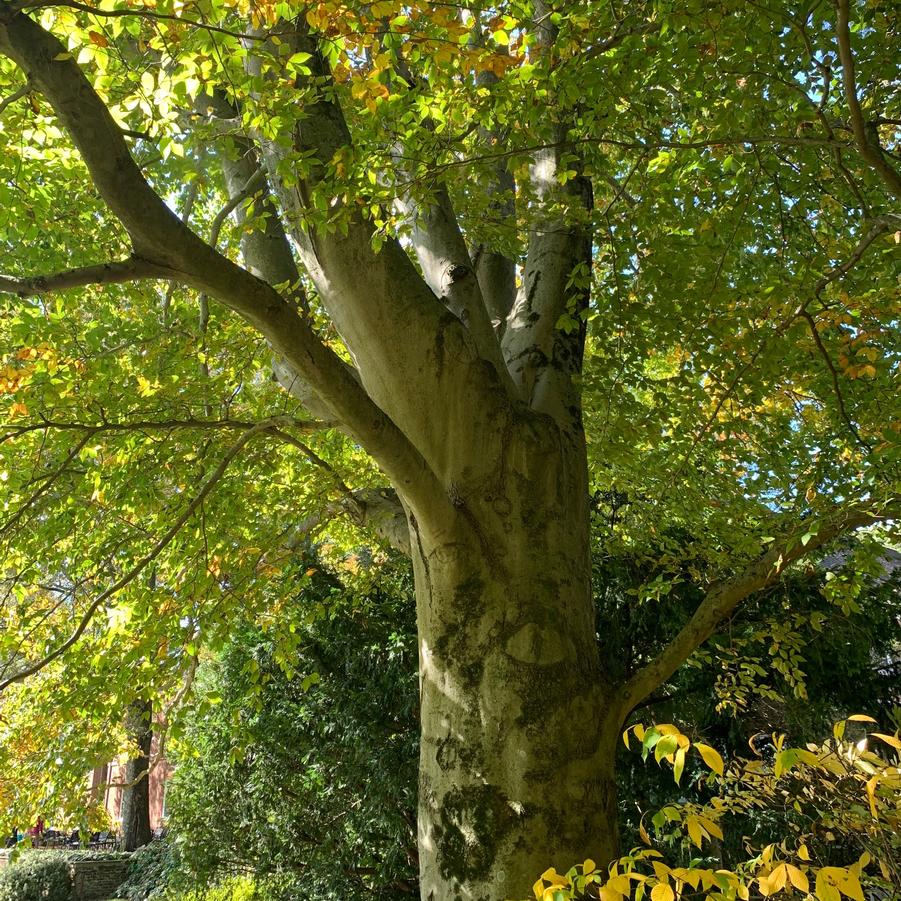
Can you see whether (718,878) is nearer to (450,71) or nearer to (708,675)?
(450,71)

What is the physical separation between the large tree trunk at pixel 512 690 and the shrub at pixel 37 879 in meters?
12.2

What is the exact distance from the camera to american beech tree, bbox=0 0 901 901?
2.73m

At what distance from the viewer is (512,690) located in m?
2.84

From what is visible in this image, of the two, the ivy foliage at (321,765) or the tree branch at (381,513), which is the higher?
the tree branch at (381,513)

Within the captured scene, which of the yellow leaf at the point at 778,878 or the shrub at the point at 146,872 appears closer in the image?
Result: the yellow leaf at the point at 778,878

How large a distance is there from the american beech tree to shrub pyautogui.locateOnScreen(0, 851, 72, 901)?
29.1ft

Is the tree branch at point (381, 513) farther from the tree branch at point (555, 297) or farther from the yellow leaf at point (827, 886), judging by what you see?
the yellow leaf at point (827, 886)

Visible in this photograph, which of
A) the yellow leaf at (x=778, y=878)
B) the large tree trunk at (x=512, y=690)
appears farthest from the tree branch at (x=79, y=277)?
the yellow leaf at (x=778, y=878)

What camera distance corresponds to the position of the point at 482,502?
3225 millimetres

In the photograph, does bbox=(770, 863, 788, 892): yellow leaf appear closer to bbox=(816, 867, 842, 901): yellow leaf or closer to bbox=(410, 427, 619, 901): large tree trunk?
bbox=(816, 867, 842, 901): yellow leaf

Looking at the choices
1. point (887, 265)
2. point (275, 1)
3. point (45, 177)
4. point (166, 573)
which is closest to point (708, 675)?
point (887, 265)

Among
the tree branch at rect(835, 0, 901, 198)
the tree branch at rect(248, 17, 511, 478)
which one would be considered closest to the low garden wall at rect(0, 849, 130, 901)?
the tree branch at rect(248, 17, 511, 478)

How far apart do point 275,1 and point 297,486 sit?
12.8 feet

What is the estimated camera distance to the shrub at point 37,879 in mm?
11664
